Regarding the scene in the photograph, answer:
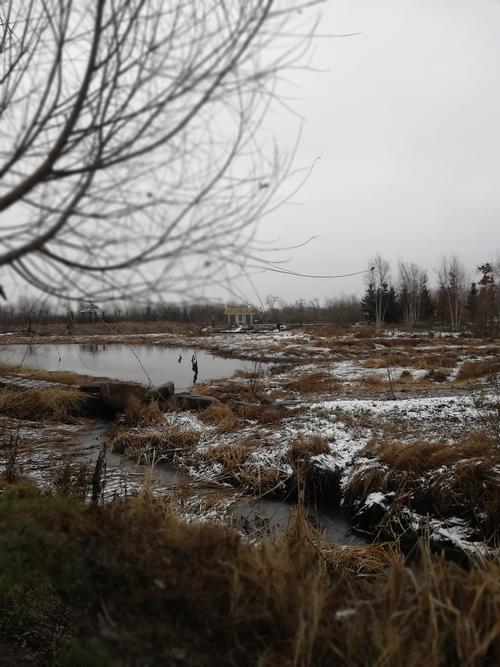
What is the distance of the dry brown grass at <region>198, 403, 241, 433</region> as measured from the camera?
7703 millimetres

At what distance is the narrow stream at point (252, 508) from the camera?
4.33 metres

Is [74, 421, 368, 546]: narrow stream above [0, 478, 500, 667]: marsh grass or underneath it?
A: underneath

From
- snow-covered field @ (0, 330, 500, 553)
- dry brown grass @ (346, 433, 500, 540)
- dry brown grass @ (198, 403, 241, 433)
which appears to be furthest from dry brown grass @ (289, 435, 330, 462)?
dry brown grass @ (198, 403, 241, 433)

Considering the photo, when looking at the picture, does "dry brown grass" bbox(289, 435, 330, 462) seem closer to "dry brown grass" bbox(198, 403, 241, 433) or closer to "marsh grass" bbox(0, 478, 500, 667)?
"dry brown grass" bbox(198, 403, 241, 433)

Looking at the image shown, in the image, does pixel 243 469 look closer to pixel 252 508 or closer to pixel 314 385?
pixel 252 508

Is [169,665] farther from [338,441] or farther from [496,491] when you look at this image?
[338,441]

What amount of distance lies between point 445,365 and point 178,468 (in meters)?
14.3

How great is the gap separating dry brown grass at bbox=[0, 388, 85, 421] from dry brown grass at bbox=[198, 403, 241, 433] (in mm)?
3137

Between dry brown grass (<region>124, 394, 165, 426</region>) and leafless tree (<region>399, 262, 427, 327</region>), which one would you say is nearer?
dry brown grass (<region>124, 394, 165, 426</region>)

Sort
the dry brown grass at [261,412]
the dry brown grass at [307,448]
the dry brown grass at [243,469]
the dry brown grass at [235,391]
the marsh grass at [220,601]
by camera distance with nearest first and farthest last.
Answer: the marsh grass at [220,601]
the dry brown grass at [243,469]
the dry brown grass at [307,448]
the dry brown grass at [261,412]
the dry brown grass at [235,391]

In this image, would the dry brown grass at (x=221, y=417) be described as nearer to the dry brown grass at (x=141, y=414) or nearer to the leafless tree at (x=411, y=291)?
the dry brown grass at (x=141, y=414)

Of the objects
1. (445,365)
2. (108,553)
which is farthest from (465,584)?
(445,365)

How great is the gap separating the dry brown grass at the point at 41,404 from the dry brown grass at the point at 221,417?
3.14 metres

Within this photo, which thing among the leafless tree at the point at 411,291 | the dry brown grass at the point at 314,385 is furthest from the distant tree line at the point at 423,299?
the dry brown grass at the point at 314,385
